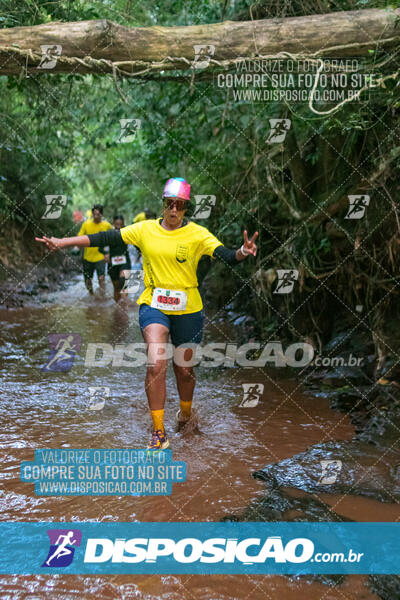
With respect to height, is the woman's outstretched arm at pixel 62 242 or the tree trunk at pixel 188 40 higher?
the tree trunk at pixel 188 40

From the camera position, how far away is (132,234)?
13.6ft

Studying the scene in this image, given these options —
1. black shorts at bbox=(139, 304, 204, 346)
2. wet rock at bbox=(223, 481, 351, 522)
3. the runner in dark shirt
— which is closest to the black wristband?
black shorts at bbox=(139, 304, 204, 346)

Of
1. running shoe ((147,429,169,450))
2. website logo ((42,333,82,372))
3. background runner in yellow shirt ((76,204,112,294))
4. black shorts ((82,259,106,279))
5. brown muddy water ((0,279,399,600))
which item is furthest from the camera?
black shorts ((82,259,106,279))

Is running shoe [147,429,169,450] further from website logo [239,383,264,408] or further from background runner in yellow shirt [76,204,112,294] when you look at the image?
background runner in yellow shirt [76,204,112,294]

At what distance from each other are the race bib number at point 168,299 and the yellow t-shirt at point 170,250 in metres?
0.04

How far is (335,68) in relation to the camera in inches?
204

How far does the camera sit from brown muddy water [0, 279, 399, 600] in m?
2.56

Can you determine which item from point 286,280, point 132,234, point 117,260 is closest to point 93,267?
point 117,260

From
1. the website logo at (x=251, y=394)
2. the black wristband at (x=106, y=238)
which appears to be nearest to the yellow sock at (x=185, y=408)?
the website logo at (x=251, y=394)

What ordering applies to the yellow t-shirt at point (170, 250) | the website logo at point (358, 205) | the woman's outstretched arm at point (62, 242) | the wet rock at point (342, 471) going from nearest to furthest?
1. the wet rock at point (342, 471)
2. the woman's outstretched arm at point (62, 242)
3. the yellow t-shirt at point (170, 250)
4. the website logo at point (358, 205)

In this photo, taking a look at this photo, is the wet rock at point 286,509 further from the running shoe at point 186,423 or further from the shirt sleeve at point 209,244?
the shirt sleeve at point 209,244

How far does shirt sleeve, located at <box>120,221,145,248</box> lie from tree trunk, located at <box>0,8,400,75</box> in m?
1.84

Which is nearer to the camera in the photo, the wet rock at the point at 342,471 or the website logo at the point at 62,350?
the wet rock at the point at 342,471

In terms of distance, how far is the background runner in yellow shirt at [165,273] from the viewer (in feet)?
13.0
